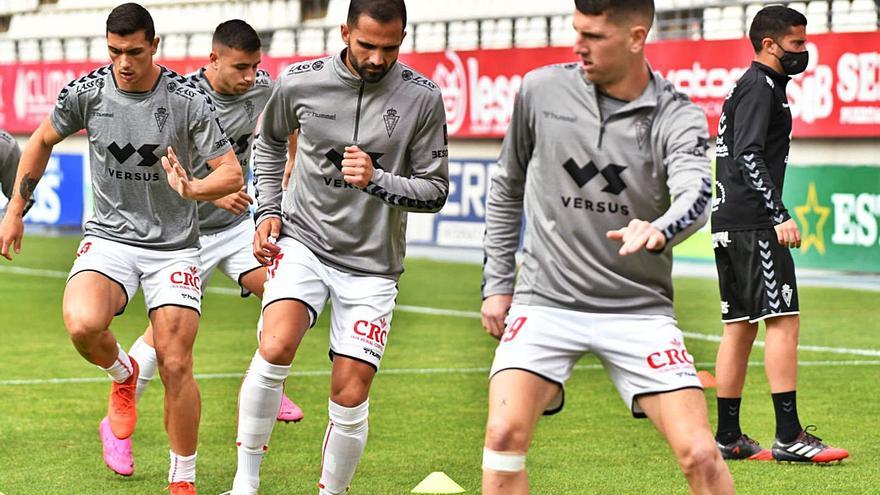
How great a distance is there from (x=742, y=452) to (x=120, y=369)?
316 cm

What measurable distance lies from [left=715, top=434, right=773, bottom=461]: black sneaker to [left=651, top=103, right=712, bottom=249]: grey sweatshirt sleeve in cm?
324

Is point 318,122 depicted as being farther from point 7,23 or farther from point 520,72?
point 7,23

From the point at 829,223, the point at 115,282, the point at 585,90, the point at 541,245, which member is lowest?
the point at 829,223

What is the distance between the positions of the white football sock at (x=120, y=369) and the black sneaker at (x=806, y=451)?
3.28m

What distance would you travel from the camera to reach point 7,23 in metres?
44.1

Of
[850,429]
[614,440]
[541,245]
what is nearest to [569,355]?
[541,245]

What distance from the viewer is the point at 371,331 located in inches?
287

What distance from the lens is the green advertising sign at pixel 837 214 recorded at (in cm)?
1856

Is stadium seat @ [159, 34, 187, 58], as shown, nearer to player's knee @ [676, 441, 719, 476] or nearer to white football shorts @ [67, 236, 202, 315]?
white football shorts @ [67, 236, 202, 315]

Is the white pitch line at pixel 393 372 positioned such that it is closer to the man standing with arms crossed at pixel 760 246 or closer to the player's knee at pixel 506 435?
the man standing with arms crossed at pixel 760 246

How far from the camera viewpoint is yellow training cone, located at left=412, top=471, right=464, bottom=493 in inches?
311

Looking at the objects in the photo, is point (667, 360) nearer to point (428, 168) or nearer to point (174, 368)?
point (428, 168)

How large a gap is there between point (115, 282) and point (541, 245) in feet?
8.94

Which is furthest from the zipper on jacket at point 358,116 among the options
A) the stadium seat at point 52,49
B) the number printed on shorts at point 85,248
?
the stadium seat at point 52,49
